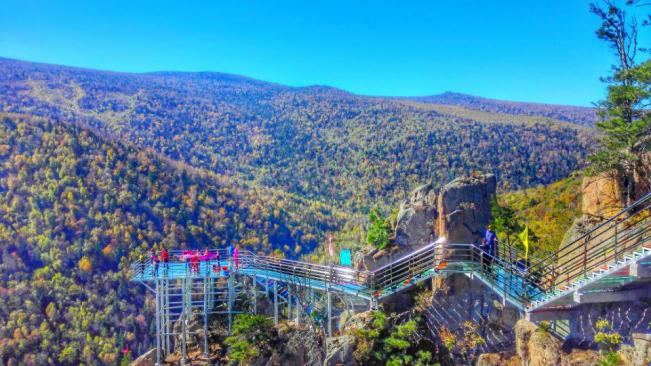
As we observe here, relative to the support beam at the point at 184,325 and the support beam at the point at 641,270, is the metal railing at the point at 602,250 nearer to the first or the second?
the support beam at the point at 641,270

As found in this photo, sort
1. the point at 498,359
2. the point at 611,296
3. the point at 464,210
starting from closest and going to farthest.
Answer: the point at 611,296, the point at 498,359, the point at 464,210

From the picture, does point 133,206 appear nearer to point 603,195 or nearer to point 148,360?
point 148,360

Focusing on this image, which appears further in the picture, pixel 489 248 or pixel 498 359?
pixel 489 248

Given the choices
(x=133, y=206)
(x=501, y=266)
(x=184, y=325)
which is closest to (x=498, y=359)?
(x=501, y=266)

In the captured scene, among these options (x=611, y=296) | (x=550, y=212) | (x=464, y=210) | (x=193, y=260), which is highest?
(x=464, y=210)

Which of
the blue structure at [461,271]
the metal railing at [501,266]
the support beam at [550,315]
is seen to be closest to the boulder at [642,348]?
the blue structure at [461,271]

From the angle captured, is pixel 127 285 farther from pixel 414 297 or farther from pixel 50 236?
pixel 414 297

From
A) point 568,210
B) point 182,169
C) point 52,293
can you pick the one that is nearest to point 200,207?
point 182,169

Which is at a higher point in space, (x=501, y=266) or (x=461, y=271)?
(x=501, y=266)

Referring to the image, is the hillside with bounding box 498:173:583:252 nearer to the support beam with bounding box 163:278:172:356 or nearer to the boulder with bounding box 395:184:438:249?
Answer: the boulder with bounding box 395:184:438:249
